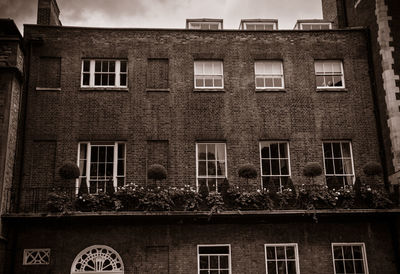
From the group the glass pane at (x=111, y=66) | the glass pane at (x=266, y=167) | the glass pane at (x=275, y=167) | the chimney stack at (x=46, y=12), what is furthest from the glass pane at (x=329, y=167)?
the chimney stack at (x=46, y=12)

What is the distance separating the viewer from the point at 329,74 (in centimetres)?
2156

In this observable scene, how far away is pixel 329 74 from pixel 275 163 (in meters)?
4.39

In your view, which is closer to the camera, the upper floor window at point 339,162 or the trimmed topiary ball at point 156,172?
the trimmed topiary ball at point 156,172

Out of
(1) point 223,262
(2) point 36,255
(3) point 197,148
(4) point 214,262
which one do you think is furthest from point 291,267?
(2) point 36,255

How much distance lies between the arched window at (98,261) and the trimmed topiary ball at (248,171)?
16.9 feet

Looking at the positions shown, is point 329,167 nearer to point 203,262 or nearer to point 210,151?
point 210,151

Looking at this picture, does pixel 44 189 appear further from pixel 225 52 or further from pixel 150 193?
pixel 225 52

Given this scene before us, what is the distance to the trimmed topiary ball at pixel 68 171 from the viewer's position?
59.9 feet

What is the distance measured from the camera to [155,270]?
1823cm

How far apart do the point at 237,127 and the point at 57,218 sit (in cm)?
739

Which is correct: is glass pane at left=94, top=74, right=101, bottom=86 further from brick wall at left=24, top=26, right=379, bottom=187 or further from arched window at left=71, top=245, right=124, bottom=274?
arched window at left=71, top=245, right=124, bottom=274

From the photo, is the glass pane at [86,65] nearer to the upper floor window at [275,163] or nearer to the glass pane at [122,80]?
the glass pane at [122,80]

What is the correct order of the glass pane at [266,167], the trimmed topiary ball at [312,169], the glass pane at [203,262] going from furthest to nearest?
the glass pane at [266,167] → the trimmed topiary ball at [312,169] → the glass pane at [203,262]

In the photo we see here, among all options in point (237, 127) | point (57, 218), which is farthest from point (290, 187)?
point (57, 218)
